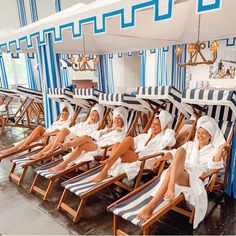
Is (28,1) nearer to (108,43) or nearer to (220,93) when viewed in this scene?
(108,43)

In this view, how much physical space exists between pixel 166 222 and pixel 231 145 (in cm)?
112

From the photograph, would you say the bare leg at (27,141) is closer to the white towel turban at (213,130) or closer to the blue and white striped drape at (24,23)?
the white towel turban at (213,130)

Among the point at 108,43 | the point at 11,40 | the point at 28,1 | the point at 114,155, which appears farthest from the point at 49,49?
the point at 28,1

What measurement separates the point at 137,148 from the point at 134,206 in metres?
1.18

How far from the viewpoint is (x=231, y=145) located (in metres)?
2.53

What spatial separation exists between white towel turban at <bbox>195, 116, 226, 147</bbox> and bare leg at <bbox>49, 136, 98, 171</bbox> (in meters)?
1.42

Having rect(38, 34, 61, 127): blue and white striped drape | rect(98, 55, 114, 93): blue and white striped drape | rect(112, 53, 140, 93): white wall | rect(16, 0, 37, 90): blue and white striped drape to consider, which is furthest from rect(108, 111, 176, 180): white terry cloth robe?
rect(16, 0, 37, 90): blue and white striped drape

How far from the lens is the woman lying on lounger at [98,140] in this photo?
116 inches

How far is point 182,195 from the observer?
1.99 metres

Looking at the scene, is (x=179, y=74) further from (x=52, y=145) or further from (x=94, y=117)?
(x=52, y=145)

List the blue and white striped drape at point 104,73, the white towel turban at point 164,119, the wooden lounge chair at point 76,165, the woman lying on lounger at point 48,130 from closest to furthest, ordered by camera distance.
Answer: the wooden lounge chair at point 76,165
the white towel turban at point 164,119
the woman lying on lounger at point 48,130
the blue and white striped drape at point 104,73

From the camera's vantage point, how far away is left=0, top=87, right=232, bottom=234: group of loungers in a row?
2004 millimetres

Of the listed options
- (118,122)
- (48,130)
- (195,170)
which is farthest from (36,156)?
(195,170)

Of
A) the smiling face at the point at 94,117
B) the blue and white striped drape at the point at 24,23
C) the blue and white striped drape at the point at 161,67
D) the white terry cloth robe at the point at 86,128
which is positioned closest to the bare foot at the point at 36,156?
the white terry cloth robe at the point at 86,128
